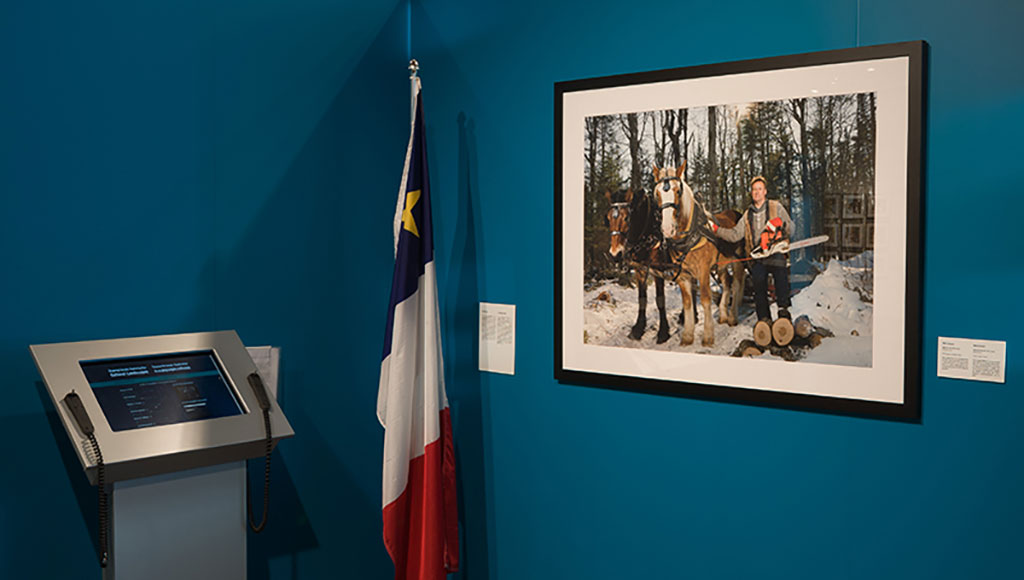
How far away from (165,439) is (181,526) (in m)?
0.22

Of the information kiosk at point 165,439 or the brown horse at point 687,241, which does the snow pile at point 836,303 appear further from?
the information kiosk at point 165,439

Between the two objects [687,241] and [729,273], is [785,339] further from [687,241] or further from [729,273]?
[687,241]

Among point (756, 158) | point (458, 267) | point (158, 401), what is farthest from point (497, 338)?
point (158, 401)

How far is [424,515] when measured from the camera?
238cm

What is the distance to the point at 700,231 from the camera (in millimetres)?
2111

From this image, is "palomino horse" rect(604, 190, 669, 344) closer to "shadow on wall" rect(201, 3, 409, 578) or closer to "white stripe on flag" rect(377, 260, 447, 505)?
"white stripe on flag" rect(377, 260, 447, 505)

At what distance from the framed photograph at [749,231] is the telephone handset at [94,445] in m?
1.30

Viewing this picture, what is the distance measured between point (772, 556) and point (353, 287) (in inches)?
60.8

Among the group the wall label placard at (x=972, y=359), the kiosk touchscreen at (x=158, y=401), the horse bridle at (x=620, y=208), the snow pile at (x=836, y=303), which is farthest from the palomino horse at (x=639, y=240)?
the kiosk touchscreen at (x=158, y=401)

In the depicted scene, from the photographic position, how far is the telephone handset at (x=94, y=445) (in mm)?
1558

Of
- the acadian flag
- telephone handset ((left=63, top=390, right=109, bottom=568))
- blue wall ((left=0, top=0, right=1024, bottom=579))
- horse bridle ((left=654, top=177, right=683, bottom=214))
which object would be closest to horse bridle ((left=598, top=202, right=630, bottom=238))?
horse bridle ((left=654, top=177, right=683, bottom=214))

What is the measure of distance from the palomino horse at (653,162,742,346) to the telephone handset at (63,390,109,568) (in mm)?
1468

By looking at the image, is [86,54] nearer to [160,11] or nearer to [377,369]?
[160,11]

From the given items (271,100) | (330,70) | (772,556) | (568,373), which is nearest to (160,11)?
(271,100)
